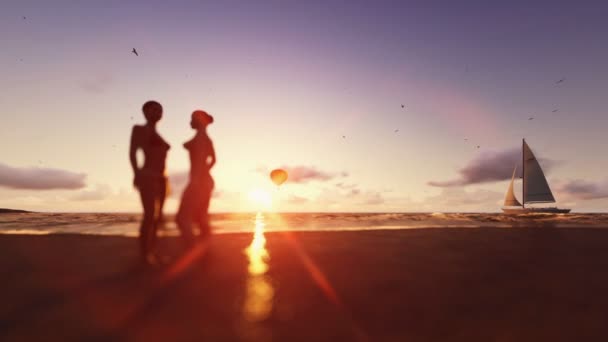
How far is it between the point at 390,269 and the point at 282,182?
29.9m

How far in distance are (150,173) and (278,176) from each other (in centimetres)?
2966

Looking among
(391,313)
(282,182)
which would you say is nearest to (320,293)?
(391,313)

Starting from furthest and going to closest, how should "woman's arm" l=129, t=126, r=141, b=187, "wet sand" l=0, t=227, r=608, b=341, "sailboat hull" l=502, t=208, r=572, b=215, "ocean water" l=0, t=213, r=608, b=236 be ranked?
"sailboat hull" l=502, t=208, r=572, b=215 < "ocean water" l=0, t=213, r=608, b=236 < "woman's arm" l=129, t=126, r=141, b=187 < "wet sand" l=0, t=227, r=608, b=341

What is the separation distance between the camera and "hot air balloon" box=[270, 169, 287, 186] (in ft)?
112

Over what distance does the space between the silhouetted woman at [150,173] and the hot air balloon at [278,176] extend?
29.0 m

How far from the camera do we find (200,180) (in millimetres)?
5234

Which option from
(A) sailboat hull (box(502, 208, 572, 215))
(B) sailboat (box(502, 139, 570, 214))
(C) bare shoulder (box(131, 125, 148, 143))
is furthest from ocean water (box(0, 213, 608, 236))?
(A) sailboat hull (box(502, 208, 572, 215))

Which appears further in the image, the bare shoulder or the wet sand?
the bare shoulder

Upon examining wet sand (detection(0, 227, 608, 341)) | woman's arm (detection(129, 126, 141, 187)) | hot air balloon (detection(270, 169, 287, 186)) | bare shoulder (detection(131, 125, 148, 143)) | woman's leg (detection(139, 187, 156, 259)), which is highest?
hot air balloon (detection(270, 169, 287, 186))

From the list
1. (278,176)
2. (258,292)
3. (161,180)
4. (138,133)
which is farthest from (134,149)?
(278,176)

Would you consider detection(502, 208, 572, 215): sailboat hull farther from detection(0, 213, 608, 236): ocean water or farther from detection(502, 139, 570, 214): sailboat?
detection(0, 213, 608, 236): ocean water

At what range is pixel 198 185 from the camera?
5.21 m

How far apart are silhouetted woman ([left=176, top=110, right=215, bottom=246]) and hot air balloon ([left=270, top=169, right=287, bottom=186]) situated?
28.7m

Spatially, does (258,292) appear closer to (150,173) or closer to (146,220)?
(146,220)
